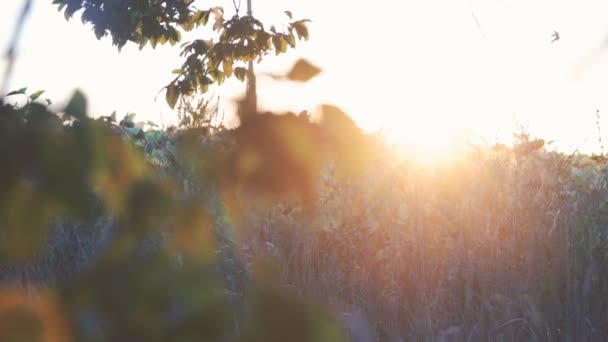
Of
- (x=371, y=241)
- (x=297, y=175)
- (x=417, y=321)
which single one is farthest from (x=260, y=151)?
(x=371, y=241)

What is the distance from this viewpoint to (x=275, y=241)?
4.35 m

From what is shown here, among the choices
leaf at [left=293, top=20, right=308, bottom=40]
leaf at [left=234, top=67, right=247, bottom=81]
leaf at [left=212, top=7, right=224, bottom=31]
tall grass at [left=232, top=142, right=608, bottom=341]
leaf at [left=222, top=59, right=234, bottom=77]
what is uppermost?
leaf at [left=212, top=7, right=224, bottom=31]

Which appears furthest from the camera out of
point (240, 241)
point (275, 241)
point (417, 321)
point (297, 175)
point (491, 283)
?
point (275, 241)

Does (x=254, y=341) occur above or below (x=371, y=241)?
below

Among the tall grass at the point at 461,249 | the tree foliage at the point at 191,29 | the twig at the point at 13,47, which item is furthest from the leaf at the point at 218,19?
the tall grass at the point at 461,249

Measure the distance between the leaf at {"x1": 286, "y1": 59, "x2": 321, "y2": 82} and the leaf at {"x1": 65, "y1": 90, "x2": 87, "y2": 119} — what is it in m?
0.24

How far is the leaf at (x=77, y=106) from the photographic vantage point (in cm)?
66

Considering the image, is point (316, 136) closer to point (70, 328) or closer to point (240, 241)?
point (70, 328)

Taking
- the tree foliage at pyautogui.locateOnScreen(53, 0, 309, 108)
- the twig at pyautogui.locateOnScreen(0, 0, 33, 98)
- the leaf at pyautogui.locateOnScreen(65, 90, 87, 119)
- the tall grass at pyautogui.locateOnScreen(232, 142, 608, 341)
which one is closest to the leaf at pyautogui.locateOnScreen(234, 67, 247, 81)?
the tree foliage at pyautogui.locateOnScreen(53, 0, 309, 108)

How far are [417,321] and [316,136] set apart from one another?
2789 millimetres

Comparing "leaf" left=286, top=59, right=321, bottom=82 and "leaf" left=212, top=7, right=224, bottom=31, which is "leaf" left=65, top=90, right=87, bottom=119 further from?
"leaf" left=212, top=7, right=224, bottom=31

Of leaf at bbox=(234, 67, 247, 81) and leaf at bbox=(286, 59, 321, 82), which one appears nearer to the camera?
leaf at bbox=(286, 59, 321, 82)

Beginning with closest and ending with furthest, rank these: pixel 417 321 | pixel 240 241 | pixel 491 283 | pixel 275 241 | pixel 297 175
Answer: pixel 297 175 → pixel 417 321 → pixel 491 283 → pixel 240 241 → pixel 275 241

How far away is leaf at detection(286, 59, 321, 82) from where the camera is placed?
31.4 inches
